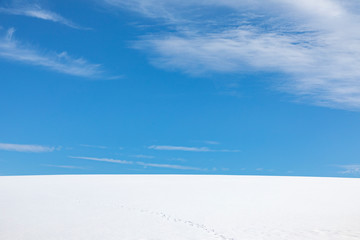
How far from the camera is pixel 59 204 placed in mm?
17891

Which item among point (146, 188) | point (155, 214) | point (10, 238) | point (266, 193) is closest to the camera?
point (10, 238)

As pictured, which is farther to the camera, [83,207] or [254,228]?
[83,207]

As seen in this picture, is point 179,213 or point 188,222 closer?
point 188,222

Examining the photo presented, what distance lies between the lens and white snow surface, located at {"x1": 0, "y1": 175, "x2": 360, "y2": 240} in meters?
11.8

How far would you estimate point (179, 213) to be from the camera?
15680mm

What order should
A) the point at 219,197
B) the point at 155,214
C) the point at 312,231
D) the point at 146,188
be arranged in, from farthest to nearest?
the point at 146,188 < the point at 219,197 < the point at 155,214 < the point at 312,231

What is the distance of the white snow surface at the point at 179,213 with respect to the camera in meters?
11.8

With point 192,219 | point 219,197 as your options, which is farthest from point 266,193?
point 192,219

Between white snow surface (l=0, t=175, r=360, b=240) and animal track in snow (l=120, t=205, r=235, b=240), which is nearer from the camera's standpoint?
animal track in snow (l=120, t=205, r=235, b=240)

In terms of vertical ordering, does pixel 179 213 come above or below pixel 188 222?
above

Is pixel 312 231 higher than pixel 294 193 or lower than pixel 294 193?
lower

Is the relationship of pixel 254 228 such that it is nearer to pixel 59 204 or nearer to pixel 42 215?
pixel 42 215

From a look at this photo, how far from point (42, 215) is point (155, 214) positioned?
15.4 ft

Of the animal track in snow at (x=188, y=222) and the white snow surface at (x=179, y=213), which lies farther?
the white snow surface at (x=179, y=213)
